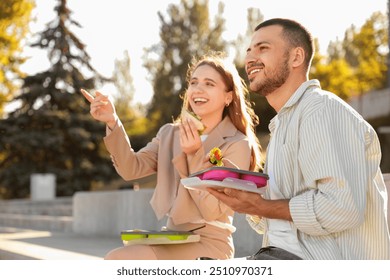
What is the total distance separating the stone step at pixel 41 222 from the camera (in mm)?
13265

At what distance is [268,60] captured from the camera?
220 cm

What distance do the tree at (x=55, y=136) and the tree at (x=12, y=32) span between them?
231 inches

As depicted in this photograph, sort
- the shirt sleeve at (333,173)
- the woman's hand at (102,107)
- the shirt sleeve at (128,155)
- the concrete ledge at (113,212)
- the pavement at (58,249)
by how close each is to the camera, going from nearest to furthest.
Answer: the shirt sleeve at (333,173)
the woman's hand at (102,107)
the shirt sleeve at (128,155)
the pavement at (58,249)
the concrete ledge at (113,212)

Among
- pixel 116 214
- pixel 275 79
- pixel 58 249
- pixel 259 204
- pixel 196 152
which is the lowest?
pixel 58 249

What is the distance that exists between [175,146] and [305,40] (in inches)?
50.6

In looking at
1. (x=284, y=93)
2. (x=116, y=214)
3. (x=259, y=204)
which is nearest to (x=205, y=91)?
(x=284, y=93)

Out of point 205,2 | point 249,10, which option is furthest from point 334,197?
Answer: point 205,2

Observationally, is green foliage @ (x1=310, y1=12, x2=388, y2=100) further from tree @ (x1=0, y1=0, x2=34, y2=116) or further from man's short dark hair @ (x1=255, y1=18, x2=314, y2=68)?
man's short dark hair @ (x1=255, y1=18, x2=314, y2=68)

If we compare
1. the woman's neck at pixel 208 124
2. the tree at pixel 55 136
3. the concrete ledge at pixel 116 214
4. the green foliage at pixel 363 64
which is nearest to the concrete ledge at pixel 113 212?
the concrete ledge at pixel 116 214

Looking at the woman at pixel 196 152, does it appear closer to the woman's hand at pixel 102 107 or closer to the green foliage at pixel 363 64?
the woman's hand at pixel 102 107

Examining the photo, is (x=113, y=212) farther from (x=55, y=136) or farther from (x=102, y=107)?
(x=55, y=136)

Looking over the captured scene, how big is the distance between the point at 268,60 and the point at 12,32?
19840 millimetres

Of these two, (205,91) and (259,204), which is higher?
(205,91)
